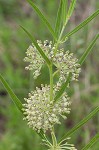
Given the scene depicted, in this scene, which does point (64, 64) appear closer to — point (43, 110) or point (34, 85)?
point (43, 110)

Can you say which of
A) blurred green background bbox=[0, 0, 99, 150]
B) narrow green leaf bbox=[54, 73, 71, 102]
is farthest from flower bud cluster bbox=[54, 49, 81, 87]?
blurred green background bbox=[0, 0, 99, 150]

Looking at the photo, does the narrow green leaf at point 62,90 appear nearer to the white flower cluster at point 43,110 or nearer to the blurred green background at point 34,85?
the white flower cluster at point 43,110

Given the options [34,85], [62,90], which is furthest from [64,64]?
[34,85]

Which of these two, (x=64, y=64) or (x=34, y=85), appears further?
(x=34, y=85)

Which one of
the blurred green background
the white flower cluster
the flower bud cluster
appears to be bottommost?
the white flower cluster

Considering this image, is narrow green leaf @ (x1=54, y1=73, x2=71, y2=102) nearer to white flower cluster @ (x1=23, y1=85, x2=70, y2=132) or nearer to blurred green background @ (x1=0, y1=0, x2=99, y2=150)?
white flower cluster @ (x1=23, y1=85, x2=70, y2=132)

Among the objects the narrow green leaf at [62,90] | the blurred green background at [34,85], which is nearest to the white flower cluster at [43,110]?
the narrow green leaf at [62,90]

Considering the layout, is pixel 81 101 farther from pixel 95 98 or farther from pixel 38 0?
pixel 38 0

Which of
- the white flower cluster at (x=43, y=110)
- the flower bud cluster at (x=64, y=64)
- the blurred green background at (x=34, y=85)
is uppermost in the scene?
the blurred green background at (x=34, y=85)
